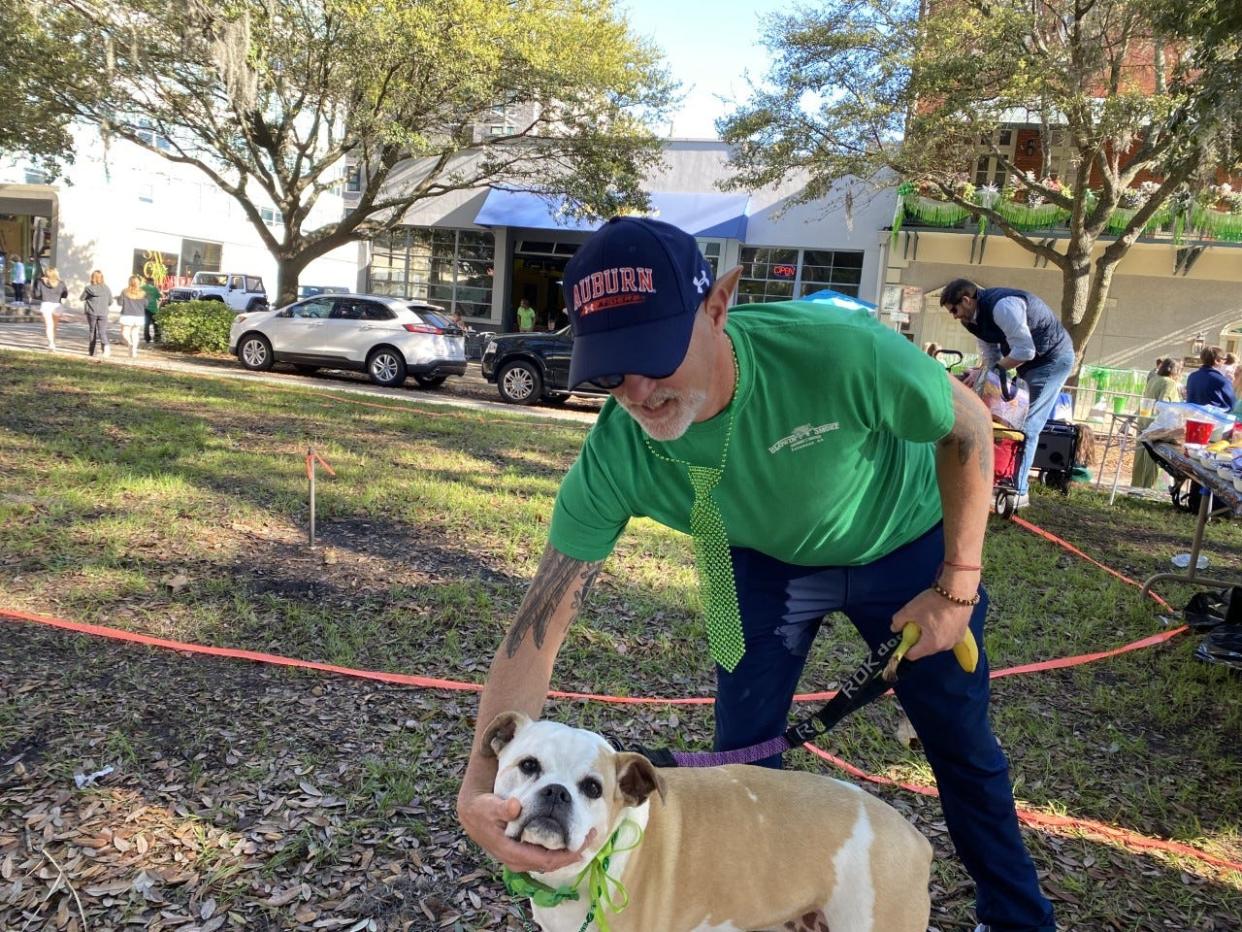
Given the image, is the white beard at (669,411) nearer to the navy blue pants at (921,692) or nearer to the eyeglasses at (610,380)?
the eyeglasses at (610,380)

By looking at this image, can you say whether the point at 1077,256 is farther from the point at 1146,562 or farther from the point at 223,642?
the point at 223,642

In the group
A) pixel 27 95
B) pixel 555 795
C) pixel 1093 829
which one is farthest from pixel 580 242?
pixel 555 795

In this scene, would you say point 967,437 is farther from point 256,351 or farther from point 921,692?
point 256,351

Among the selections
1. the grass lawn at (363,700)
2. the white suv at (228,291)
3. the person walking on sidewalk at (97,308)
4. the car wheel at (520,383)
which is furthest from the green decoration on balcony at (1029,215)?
the white suv at (228,291)

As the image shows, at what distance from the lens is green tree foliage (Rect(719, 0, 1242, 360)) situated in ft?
43.9

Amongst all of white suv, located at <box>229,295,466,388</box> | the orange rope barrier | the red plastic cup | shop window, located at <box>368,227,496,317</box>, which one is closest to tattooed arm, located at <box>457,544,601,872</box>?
the orange rope barrier

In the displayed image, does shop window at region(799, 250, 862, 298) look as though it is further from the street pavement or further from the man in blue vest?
the man in blue vest

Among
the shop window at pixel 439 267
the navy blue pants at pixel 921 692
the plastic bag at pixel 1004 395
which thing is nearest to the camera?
the navy blue pants at pixel 921 692

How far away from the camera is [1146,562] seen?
7.03 metres

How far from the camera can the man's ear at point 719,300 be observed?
171cm

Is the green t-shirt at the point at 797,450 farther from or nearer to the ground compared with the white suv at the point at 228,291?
nearer to the ground

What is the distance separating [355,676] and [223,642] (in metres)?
0.75

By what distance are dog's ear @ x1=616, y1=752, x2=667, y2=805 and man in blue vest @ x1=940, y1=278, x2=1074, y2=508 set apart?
22.2 feet

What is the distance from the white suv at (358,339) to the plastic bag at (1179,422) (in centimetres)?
1225
